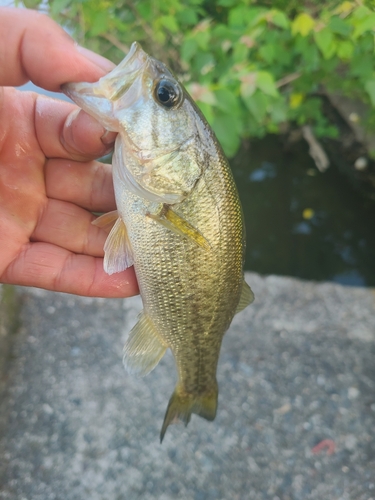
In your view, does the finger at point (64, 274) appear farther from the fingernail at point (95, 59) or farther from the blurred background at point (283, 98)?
the blurred background at point (283, 98)

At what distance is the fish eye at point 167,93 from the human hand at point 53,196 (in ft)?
0.86

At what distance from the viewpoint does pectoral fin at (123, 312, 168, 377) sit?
1740mm

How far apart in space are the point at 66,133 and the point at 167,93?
491mm

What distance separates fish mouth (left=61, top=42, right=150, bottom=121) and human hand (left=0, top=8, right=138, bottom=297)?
0.47ft

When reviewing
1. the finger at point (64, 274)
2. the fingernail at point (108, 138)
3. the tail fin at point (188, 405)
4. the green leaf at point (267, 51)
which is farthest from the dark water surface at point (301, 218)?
the fingernail at point (108, 138)

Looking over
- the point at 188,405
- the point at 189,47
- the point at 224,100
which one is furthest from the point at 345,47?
the point at 188,405

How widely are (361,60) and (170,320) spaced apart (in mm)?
2354

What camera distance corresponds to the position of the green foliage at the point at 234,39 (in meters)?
2.21

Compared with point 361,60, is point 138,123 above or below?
below

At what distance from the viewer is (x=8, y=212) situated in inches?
68.7

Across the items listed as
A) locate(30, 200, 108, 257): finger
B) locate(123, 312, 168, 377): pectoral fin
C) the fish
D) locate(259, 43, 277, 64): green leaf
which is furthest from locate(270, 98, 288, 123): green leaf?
locate(123, 312, 168, 377): pectoral fin

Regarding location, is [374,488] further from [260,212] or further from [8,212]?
[260,212]

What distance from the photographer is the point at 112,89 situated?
1337 millimetres

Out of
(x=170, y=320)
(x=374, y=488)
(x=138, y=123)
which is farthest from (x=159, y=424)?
(x=138, y=123)
